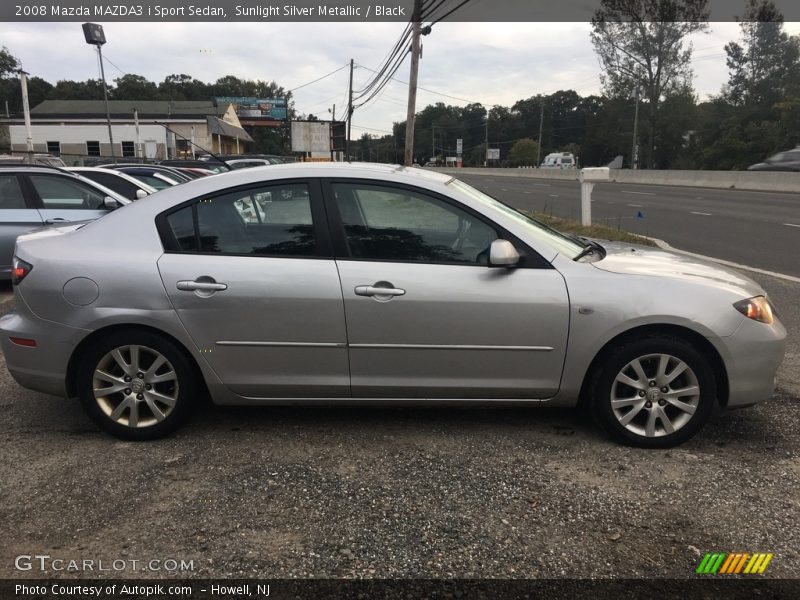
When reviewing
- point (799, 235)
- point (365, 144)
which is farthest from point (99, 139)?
point (365, 144)

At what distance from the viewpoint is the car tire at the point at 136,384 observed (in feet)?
11.6

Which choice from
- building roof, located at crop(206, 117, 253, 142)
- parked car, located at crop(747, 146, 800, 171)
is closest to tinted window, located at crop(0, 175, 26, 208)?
parked car, located at crop(747, 146, 800, 171)

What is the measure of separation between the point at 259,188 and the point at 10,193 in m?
5.91

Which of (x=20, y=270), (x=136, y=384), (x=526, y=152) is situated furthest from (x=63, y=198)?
(x=526, y=152)

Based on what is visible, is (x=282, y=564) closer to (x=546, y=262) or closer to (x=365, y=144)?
(x=546, y=262)

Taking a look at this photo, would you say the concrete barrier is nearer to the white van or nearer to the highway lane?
the highway lane

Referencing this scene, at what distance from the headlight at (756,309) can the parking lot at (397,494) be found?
76 centimetres

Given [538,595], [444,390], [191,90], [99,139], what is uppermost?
[191,90]

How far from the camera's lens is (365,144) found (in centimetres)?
13175

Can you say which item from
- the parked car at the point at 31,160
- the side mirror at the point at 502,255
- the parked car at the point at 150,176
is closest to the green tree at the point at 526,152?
the parked car at the point at 31,160

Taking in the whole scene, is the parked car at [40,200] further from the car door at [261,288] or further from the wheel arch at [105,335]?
the car door at [261,288]

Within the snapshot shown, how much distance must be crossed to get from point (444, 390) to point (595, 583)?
136 cm

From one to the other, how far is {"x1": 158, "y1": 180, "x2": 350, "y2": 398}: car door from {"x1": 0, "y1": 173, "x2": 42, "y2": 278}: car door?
17.0ft

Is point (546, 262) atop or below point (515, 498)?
atop
